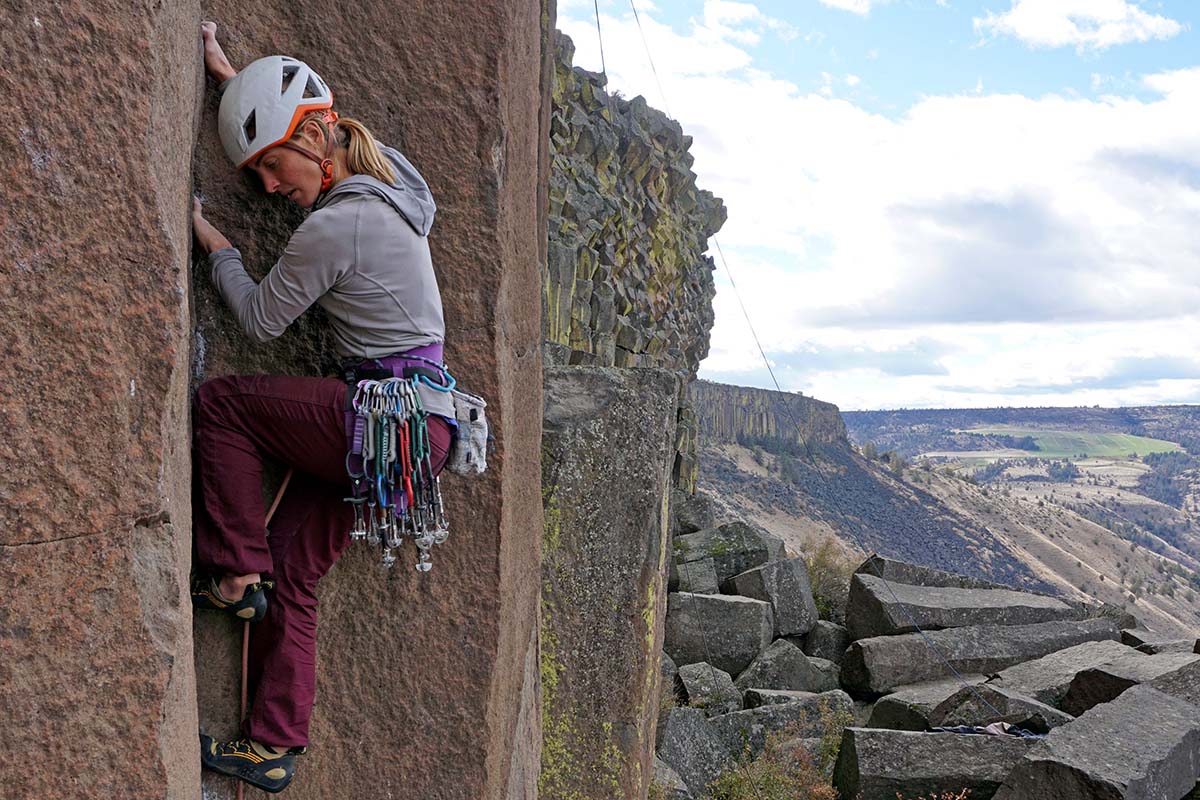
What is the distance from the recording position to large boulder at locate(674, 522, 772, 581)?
563 inches

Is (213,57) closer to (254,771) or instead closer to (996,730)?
(254,771)

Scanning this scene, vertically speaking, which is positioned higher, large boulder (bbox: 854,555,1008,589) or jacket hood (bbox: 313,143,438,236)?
jacket hood (bbox: 313,143,438,236)

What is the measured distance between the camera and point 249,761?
2922 mm

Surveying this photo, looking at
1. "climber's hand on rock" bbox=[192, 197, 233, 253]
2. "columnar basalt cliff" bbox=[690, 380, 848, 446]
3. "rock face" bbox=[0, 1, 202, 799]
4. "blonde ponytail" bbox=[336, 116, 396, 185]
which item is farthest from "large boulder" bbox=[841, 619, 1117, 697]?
"columnar basalt cliff" bbox=[690, 380, 848, 446]

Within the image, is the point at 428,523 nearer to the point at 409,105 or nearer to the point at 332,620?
the point at 332,620

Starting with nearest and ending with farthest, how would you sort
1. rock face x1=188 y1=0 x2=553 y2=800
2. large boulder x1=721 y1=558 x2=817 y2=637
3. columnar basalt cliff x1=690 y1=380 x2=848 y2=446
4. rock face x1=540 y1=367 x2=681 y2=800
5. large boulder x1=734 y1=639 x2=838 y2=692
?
rock face x1=188 y1=0 x2=553 y2=800
rock face x1=540 y1=367 x2=681 y2=800
large boulder x1=734 y1=639 x2=838 y2=692
large boulder x1=721 y1=558 x2=817 y2=637
columnar basalt cliff x1=690 y1=380 x2=848 y2=446

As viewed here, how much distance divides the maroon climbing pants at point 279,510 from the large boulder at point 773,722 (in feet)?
18.8

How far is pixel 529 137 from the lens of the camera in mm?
4004

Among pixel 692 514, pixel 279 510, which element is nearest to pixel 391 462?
pixel 279 510

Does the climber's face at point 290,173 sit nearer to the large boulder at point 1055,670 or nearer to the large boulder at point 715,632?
the large boulder at point 1055,670

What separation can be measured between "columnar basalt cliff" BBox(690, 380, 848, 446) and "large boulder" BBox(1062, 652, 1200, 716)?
50870 millimetres

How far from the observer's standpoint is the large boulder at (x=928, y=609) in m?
11.6

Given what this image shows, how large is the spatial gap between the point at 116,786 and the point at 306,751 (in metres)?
0.91

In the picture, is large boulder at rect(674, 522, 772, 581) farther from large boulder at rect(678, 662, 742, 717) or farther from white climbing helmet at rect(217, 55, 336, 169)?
white climbing helmet at rect(217, 55, 336, 169)
